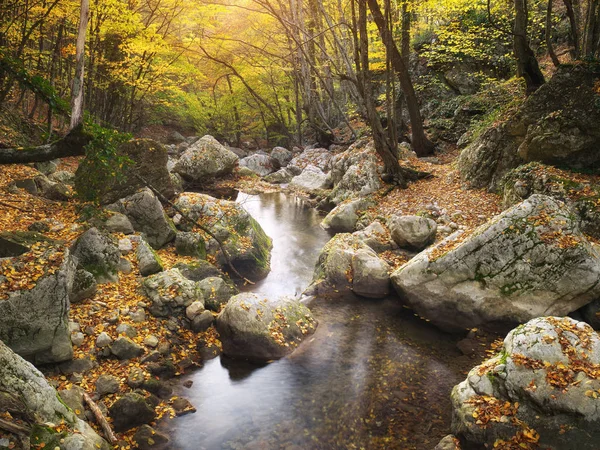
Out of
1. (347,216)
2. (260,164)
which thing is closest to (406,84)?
(347,216)

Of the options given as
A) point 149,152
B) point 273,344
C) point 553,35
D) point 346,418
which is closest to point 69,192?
point 149,152

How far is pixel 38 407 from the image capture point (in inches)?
177

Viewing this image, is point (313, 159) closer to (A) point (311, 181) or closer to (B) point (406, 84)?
(A) point (311, 181)

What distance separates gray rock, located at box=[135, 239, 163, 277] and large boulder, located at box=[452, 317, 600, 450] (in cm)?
700

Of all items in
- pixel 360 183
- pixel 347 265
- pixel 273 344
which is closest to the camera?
pixel 273 344

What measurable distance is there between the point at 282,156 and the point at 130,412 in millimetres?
24265

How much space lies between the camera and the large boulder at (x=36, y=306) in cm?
586

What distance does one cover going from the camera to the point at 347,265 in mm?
10844

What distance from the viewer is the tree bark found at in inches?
213

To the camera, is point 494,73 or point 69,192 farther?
point 494,73

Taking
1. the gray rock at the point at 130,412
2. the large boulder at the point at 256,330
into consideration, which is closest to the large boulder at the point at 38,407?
the gray rock at the point at 130,412

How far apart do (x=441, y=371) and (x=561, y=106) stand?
875cm

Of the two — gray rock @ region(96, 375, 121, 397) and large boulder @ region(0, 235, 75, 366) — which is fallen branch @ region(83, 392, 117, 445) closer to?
gray rock @ region(96, 375, 121, 397)

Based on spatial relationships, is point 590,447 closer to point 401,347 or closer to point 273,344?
point 401,347
